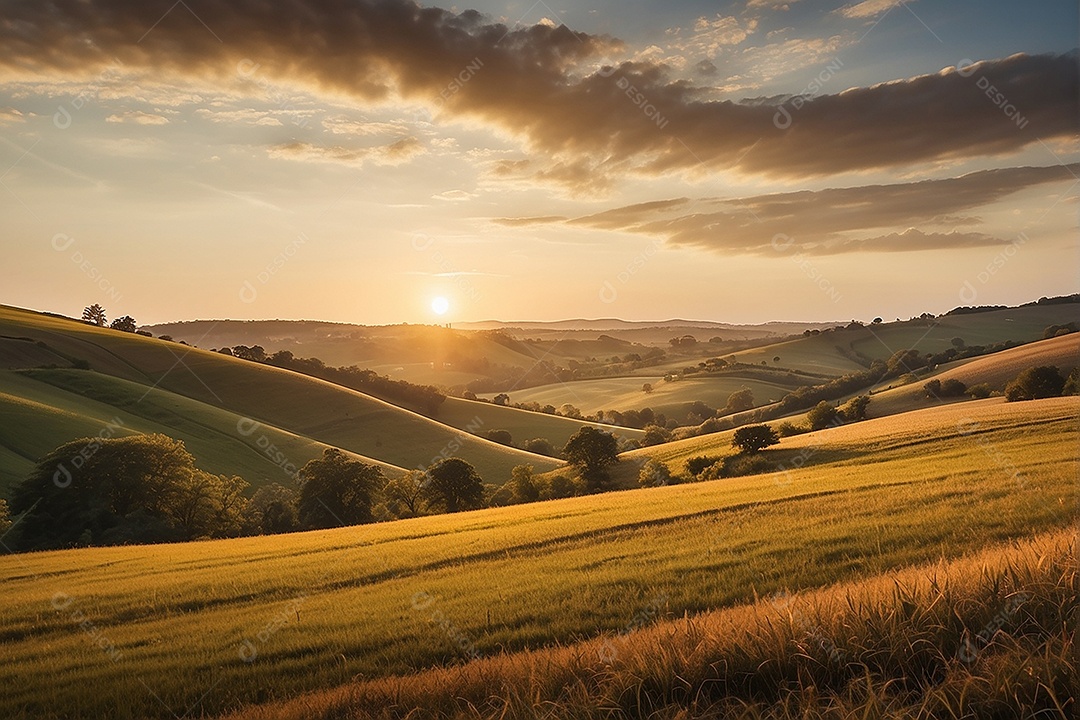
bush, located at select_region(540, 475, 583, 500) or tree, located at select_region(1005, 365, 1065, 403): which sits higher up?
tree, located at select_region(1005, 365, 1065, 403)

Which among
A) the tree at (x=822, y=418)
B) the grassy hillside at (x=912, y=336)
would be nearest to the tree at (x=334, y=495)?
the tree at (x=822, y=418)

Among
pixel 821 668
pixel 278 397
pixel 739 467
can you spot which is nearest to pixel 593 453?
pixel 739 467

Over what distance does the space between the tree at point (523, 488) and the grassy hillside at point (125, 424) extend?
96.9 feet

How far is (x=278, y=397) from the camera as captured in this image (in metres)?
112

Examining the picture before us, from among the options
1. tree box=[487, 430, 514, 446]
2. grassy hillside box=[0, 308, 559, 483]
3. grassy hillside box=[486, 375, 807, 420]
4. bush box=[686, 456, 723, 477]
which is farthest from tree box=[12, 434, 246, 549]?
grassy hillside box=[486, 375, 807, 420]

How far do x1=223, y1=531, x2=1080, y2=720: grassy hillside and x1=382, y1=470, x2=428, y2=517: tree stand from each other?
5493 centimetres

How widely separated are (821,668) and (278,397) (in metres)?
119

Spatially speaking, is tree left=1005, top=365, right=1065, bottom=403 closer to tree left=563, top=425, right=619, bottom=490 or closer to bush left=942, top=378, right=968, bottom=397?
bush left=942, top=378, right=968, bottom=397

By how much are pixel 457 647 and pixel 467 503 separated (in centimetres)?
4924

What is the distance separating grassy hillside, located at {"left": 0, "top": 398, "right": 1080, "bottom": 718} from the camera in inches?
370

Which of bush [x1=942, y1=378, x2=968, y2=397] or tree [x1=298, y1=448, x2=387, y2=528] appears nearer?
tree [x1=298, y1=448, x2=387, y2=528]

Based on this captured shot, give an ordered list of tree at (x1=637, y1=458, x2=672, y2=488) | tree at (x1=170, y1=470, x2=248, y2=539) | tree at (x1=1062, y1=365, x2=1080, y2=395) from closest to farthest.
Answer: tree at (x1=1062, y1=365, x2=1080, y2=395) < tree at (x1=170, y1=470, x2=248, y2=539) < tree at (x1=637, y1=458, x2=672, y2=488)

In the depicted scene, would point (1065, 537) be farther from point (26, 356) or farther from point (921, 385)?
point (26, 356)

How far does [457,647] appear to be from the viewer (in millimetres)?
9766
